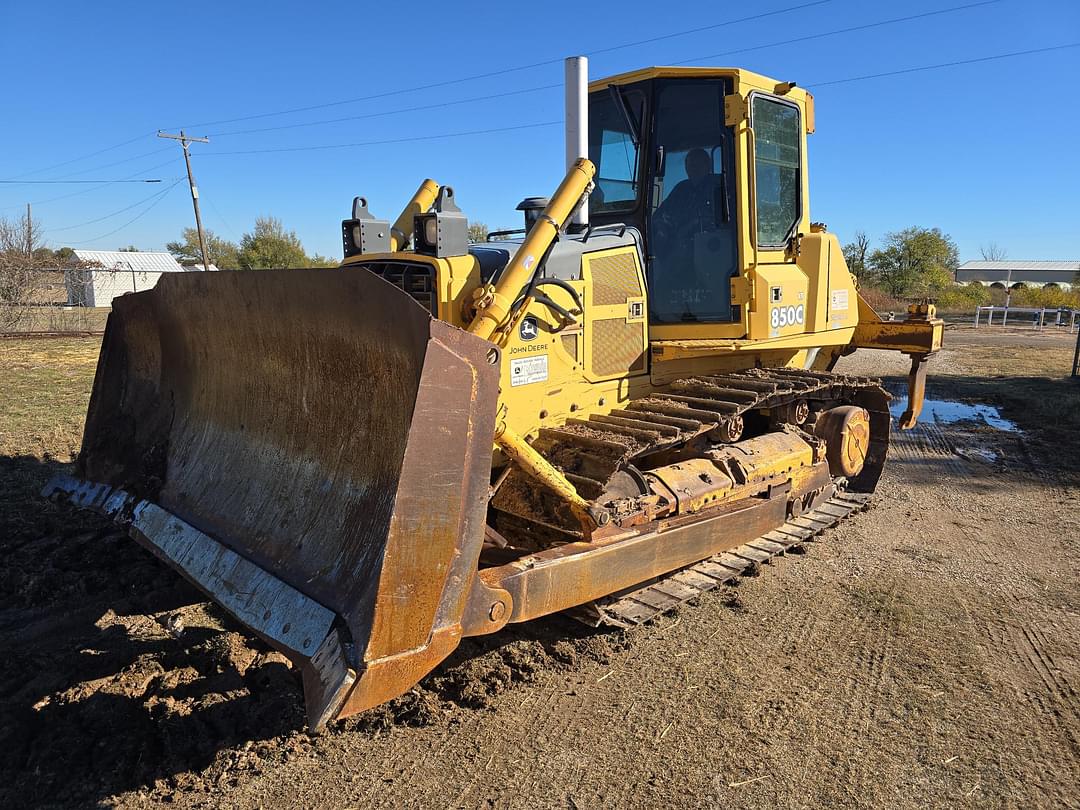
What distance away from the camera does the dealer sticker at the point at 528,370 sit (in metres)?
3.81

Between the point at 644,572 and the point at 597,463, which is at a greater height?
the point at 597,463

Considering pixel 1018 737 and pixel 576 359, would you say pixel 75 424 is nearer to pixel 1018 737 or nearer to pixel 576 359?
pixel 576 359

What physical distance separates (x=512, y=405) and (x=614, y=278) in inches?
46.7

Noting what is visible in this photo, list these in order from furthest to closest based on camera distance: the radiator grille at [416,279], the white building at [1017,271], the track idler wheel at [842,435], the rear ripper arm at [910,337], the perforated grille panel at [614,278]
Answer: the white building at [1017,271], the rear ripper arm at [910,337], the track idler wheel at [842,435], the perforated grille panel at [614,278], the radiator grille at [416,279]

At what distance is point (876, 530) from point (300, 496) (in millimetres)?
4711

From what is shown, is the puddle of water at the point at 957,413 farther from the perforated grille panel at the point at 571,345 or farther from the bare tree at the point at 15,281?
the bare tree at the point at 15,281

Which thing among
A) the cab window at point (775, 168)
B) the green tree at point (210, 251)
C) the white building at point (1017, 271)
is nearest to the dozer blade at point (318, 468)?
the cab window at point (775, 168)

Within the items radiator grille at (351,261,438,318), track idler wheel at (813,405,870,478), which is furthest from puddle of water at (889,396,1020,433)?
radiator grille at (351,261,438,318)

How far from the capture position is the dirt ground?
9.26 ft

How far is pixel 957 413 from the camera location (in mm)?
10734

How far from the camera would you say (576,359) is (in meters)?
4.21

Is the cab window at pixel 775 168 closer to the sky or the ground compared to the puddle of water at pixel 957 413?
closer to the sky

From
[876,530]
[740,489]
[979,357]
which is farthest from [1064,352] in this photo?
[740,489]

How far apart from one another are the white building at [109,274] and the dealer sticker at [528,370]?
26.7 metres
